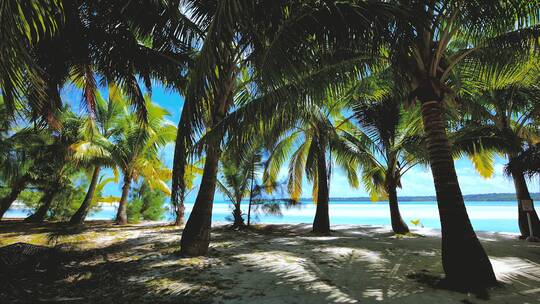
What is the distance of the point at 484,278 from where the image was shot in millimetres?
3865

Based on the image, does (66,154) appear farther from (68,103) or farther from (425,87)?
(425,87)

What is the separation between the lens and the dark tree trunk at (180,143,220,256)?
6.08 metres

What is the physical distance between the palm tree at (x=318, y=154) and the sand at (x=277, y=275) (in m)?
3.25

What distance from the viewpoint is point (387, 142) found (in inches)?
380

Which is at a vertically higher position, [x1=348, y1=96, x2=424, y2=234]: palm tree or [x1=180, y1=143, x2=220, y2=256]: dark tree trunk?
[x1=348, y1=96, x2=424, y2=234]: palm tree

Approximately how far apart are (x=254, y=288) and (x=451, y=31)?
15.7ft

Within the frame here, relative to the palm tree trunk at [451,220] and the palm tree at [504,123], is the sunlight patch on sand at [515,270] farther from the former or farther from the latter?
the palm tree at [504,123]

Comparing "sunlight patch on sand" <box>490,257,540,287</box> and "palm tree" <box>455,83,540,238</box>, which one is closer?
"sunlight patch on sand" <box>490,257,540,287</box>

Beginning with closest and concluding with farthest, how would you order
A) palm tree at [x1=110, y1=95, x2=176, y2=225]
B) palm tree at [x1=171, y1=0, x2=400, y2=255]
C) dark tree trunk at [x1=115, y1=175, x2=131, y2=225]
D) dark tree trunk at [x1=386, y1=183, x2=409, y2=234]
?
palm tree at [x1=171, y1=0, x2=400, y2=255], dark tree trunk at [x1=386, y1=183, x2=409, y2=234], palm tree at [x1=110, y1=95, x2=176, y2=225], dark tree trunk at [x1=115, y1=175, x2=131, y2=225]

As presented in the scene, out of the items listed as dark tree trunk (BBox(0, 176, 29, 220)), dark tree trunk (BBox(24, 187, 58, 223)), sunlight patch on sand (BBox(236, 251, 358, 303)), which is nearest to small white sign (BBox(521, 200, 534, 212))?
sunlight patch on sand (BBox(236, 251, 358, 303))

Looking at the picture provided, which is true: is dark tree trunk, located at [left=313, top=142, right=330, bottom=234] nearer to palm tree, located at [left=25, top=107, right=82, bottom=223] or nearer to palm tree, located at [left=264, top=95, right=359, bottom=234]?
palm tree, located at [left=264, top=95, right=359, bottom=234]

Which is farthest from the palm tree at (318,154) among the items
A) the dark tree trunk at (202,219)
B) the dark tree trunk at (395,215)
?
the dark tree trunk at (202,219)

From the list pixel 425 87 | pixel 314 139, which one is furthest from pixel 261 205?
Result: pixel 425 87

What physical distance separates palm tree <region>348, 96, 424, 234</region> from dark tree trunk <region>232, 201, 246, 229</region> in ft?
17.7
